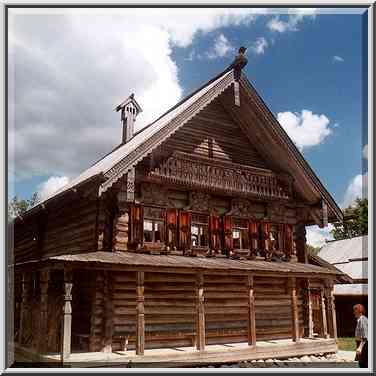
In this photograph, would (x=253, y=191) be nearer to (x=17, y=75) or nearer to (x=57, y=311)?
(x=57, y=311)

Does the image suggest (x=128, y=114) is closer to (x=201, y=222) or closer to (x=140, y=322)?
(x=201, y=222)

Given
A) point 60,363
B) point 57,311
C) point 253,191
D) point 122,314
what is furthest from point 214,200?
point 60,363

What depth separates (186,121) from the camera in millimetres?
18031

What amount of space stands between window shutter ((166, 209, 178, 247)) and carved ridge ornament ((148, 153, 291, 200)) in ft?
3.67

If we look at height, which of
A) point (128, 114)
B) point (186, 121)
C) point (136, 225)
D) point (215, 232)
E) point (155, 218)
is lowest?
point (215, 232)

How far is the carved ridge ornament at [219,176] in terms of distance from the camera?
18312 mm

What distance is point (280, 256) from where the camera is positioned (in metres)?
21.3

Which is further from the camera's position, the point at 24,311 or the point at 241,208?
the point at 241,208

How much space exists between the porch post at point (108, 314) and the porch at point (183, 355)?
1.31 ft

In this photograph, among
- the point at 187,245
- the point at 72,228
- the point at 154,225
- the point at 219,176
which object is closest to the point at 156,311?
the point at 187,245

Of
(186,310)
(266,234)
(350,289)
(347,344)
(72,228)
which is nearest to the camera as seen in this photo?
(186,310)

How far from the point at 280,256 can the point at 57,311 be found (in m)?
9.33

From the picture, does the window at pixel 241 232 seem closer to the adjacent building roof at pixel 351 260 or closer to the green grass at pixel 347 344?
the green grass at pixel 347 344

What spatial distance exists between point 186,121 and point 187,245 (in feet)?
14.4
